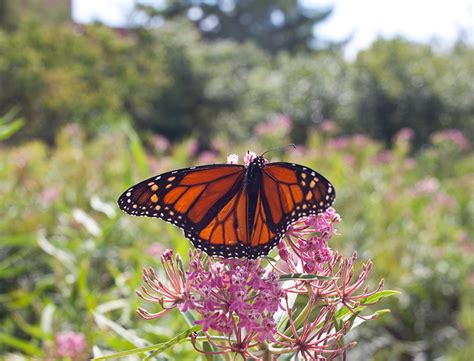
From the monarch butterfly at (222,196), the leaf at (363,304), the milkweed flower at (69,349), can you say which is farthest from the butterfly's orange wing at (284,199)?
the milkweed flower at (69,349)

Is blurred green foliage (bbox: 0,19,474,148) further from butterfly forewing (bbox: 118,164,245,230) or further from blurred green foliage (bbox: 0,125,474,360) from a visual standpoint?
butterfly forewing (bbox: 118,164,245,230)

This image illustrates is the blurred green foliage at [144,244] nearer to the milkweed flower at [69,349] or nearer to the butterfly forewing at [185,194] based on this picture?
the milkweed flower at [69,349]

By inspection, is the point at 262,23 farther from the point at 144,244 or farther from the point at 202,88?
the point at 144,244

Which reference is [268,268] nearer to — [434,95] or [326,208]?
[326,208]

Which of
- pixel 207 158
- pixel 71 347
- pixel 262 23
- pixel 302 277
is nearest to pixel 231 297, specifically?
pixel 302 277

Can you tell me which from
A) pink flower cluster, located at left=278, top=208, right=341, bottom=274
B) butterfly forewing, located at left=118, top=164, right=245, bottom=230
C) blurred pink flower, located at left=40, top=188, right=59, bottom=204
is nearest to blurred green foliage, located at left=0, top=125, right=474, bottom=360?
blurred pink flower, located at left=40, top=188, right=59, bottom=204
